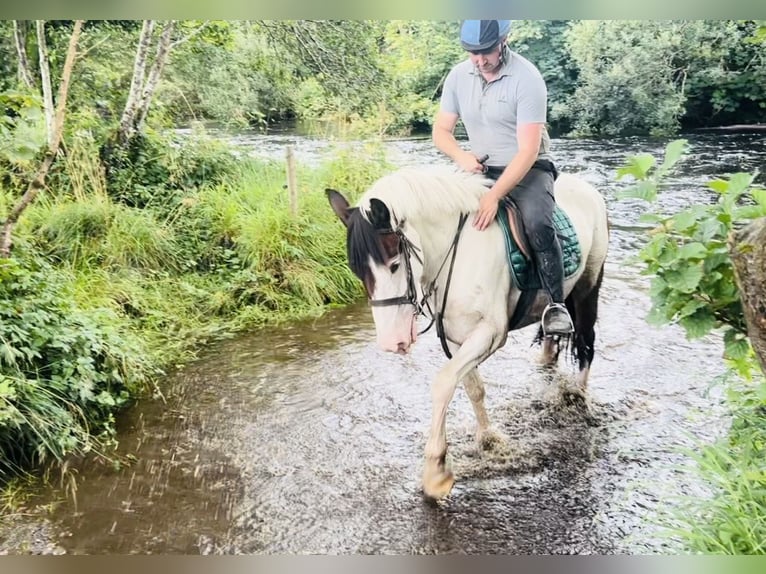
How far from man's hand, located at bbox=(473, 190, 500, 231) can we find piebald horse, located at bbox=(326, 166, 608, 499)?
0.07 feet

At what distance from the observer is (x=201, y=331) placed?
7.69ft

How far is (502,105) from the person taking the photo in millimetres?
2078

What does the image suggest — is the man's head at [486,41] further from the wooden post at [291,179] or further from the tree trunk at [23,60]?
the tree trunk at [23,60]

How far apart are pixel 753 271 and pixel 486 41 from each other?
1124mm

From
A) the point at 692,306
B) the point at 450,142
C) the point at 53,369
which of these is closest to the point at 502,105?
the point at 450,142

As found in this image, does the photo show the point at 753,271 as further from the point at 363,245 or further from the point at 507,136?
the point at 363,245

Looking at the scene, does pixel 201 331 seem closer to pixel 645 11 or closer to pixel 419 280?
pixel 419 280

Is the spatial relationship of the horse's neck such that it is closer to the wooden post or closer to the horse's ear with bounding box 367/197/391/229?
the horse's ear with bounding box 367/197/391/229

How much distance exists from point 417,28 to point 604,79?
0.71 m

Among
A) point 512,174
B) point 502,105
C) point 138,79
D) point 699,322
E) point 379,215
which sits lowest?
point 699,322

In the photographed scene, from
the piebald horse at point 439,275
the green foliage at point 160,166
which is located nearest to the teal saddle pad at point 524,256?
the piebald horse at point 439,275

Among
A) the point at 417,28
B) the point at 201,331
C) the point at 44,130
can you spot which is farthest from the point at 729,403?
the point at 44,130

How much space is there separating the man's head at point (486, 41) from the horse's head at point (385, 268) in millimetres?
645

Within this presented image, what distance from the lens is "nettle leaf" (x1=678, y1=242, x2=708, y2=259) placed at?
1814 mm
